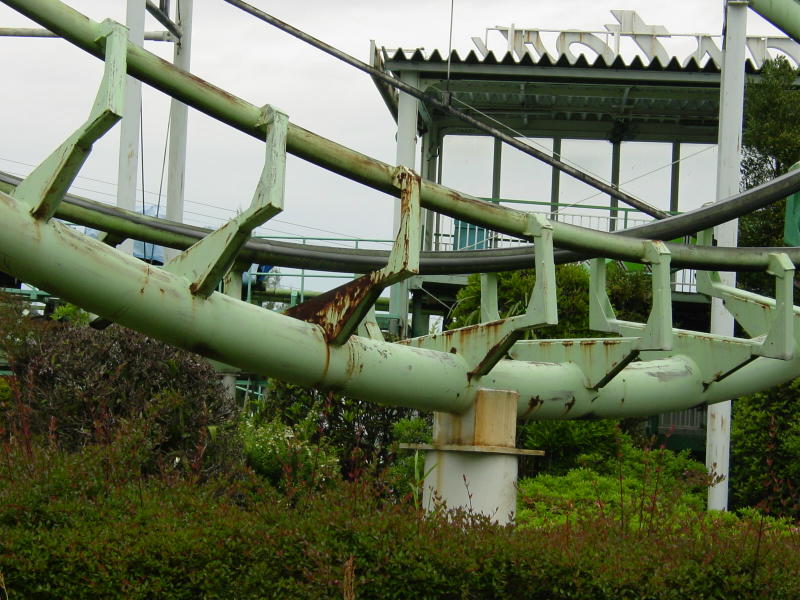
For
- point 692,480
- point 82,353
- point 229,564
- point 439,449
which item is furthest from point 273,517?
point 82,353

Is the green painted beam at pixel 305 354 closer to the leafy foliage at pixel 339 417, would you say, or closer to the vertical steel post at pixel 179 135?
the leafy foliage at pixel 339 417

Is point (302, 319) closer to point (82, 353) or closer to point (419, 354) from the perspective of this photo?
point (419, 354)

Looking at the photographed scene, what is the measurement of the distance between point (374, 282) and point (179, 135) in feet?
34.2

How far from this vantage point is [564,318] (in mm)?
13359

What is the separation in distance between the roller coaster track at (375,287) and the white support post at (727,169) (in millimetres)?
6426

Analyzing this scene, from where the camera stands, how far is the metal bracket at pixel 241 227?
3.46m

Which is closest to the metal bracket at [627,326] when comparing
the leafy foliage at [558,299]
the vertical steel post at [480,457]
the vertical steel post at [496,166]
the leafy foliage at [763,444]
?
the vertical steel post at [480,457]

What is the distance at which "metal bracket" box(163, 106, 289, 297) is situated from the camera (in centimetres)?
346

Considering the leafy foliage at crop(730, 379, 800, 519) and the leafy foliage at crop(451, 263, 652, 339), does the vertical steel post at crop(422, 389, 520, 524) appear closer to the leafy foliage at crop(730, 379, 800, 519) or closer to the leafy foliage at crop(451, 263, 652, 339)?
the leafy foliage at crop(730, 379, 800, 519)

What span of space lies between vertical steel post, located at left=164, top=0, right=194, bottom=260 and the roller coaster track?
9.07 meters

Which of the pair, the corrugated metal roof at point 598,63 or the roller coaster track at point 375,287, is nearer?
the roller coaster track at point 375,287

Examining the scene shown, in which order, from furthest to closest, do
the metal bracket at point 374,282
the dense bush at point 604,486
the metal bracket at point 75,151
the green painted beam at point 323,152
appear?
the dense bush at point 604,486
the metal bracket at point 374,282
the green painted beam at point 323,152
the metal bracket at point 75,151

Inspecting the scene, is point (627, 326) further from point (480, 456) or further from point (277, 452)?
point (277, 452)

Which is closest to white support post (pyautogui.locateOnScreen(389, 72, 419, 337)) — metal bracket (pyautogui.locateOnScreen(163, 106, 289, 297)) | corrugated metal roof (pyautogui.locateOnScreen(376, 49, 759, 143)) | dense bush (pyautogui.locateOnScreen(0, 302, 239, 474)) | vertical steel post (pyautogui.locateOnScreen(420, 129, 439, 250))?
corrugated metal roof (pyautogui.locateOnScreen(376, 49, 759, 143))
